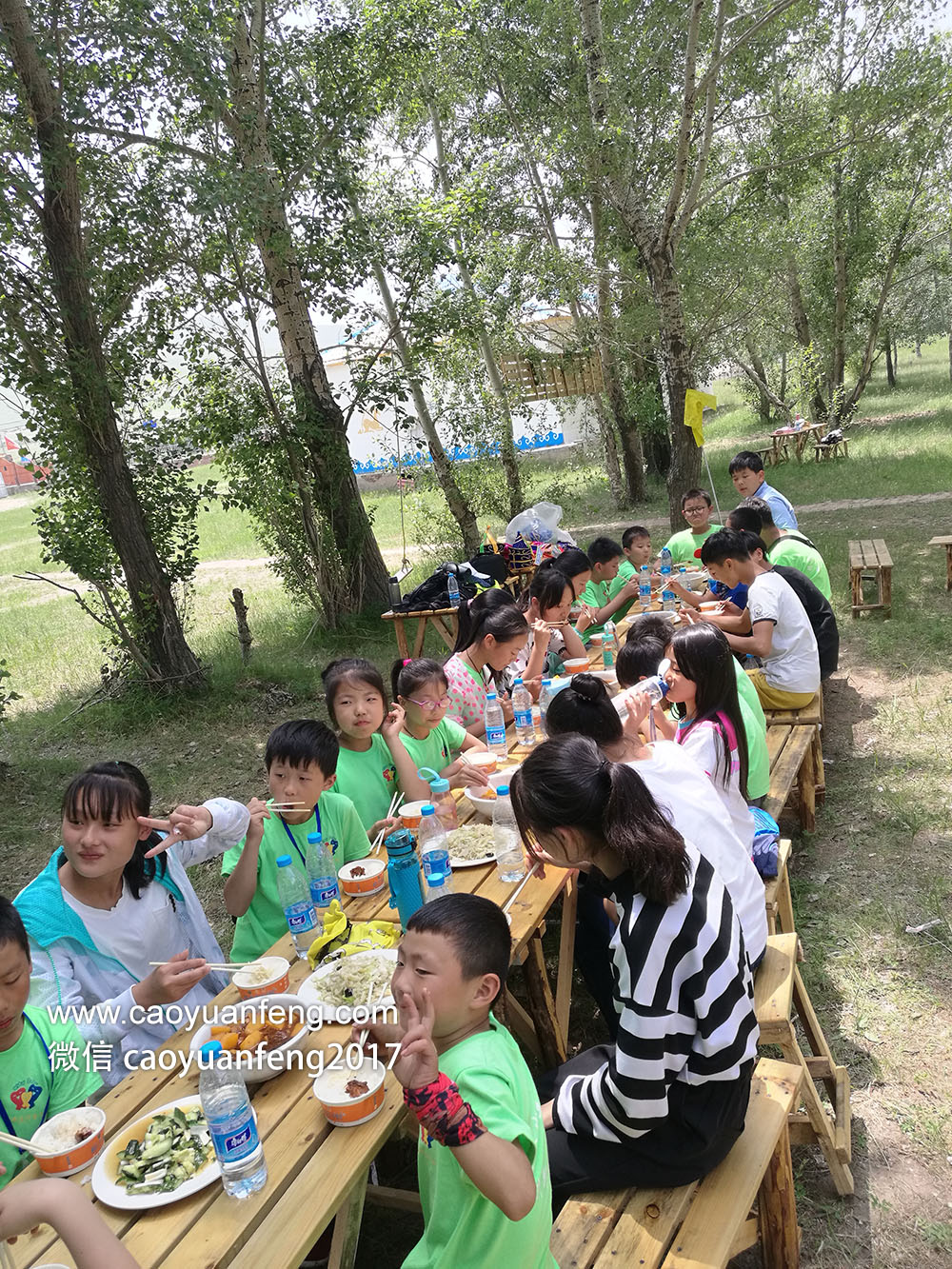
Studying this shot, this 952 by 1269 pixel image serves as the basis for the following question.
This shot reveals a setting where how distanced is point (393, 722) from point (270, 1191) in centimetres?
205

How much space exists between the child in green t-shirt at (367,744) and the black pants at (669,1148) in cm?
154

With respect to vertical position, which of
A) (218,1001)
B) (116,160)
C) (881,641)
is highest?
(116,160)

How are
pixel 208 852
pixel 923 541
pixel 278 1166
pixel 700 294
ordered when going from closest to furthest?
pixel 278 1166 < pixel 208 852 < pixel 923 541 < pixel 700 294

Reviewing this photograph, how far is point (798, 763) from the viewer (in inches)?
165

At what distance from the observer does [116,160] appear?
754cm

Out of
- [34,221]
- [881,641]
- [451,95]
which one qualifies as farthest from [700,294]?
[34,221]

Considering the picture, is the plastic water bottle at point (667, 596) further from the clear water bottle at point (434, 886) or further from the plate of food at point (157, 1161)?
the plate of food at point (157, 1161)

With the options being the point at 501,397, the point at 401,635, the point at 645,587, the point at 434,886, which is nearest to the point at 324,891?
the point at 434,886

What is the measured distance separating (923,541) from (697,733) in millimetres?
8760

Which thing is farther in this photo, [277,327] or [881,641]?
[277,327]

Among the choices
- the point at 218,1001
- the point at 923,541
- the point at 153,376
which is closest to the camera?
the point at 218,1001

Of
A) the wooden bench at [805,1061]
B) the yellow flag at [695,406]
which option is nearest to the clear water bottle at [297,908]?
the wooden bench at [805,1061]

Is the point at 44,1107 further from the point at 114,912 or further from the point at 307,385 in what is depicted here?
the point at 307,385

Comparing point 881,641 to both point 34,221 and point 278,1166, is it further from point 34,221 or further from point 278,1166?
point 34,221
